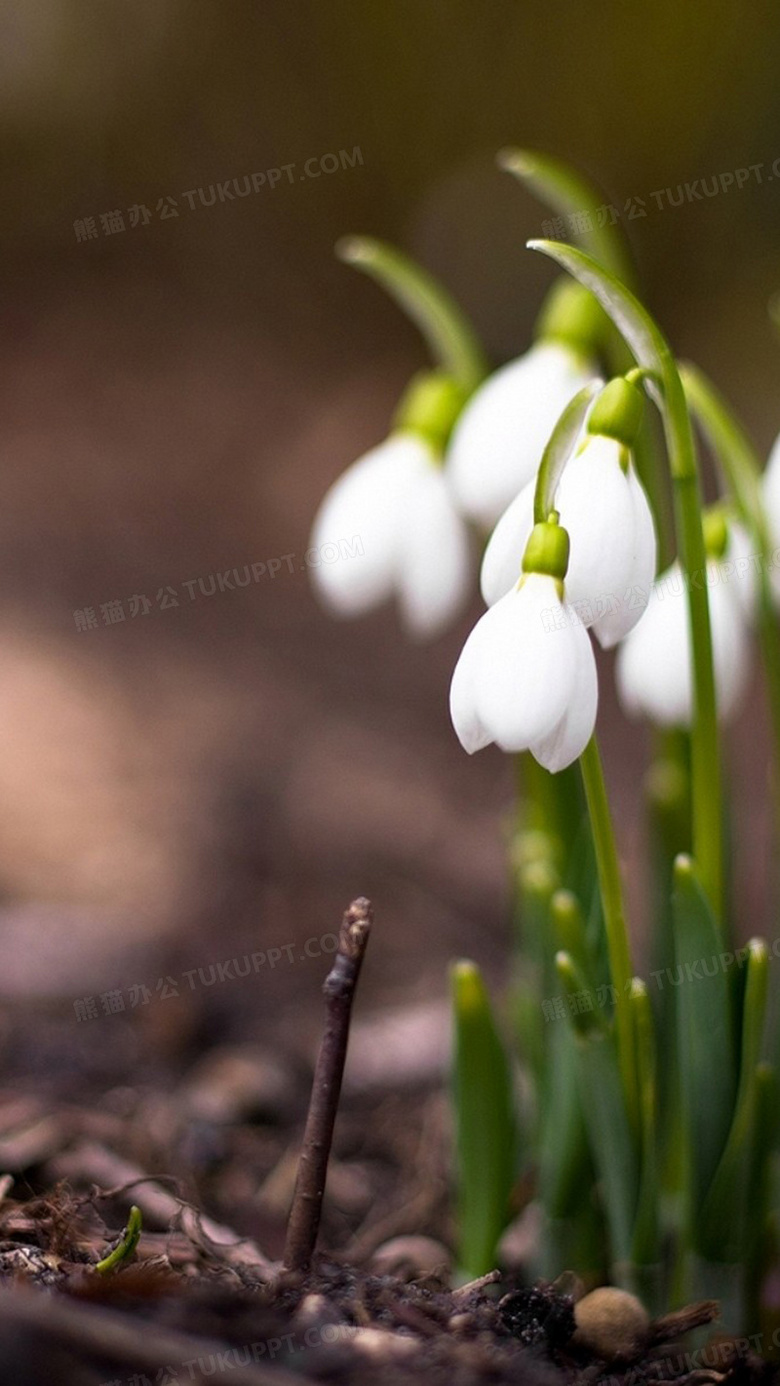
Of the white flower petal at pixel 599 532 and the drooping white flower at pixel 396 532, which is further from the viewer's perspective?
the drooping white flower at pixel 396 532

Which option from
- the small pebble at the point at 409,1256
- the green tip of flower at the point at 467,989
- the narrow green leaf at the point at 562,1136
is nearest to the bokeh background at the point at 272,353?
the small pebble at the point at 409,1256

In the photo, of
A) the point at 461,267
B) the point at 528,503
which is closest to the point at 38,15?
the point at 461,267

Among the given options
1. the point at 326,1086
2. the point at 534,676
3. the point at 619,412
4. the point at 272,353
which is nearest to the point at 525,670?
the point at 534,676

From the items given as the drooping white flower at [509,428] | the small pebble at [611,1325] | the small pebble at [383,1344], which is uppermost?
the drooping white flower at [509,428]

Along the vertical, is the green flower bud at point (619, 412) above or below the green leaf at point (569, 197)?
below

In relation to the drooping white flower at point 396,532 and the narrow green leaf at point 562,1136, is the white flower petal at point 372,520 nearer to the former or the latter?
the drooping white flower at point 396,532

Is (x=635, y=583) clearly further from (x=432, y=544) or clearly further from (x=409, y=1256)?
(x=409, y=1256)

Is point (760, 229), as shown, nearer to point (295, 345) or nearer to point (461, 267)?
point (461, 267)
